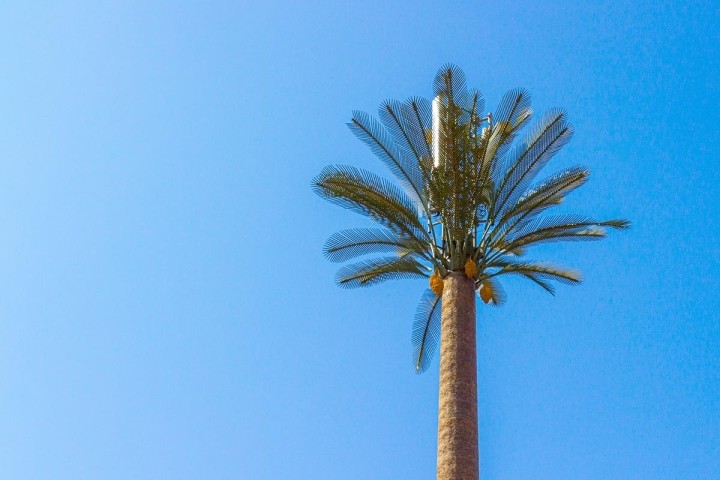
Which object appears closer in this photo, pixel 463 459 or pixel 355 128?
pixel 463 459

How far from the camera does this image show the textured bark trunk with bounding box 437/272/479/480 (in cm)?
1195

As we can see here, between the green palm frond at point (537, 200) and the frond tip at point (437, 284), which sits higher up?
the green palm frond at point (537, 200)

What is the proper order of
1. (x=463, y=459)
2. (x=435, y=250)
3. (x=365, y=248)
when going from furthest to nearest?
1. (x=365, y=248)
2. (x=435, y=250)
3. (x=463, y=459)

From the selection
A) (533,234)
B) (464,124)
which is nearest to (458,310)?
(533,234)

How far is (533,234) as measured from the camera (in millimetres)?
14570

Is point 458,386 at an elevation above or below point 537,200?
below

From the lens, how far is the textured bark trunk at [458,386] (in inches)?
470

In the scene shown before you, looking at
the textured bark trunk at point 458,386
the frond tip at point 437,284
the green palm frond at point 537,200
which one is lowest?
the textured bark trunk at point 458,386

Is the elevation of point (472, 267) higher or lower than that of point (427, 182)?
lower

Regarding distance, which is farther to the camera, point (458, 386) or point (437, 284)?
point (437, 284)

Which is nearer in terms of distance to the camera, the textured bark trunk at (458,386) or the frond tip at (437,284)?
the textured bark trunk at (458,386)

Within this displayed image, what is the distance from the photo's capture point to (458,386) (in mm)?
12547

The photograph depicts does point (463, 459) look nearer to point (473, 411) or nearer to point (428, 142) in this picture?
point (473, 411)

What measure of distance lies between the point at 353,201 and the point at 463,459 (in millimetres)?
4573
